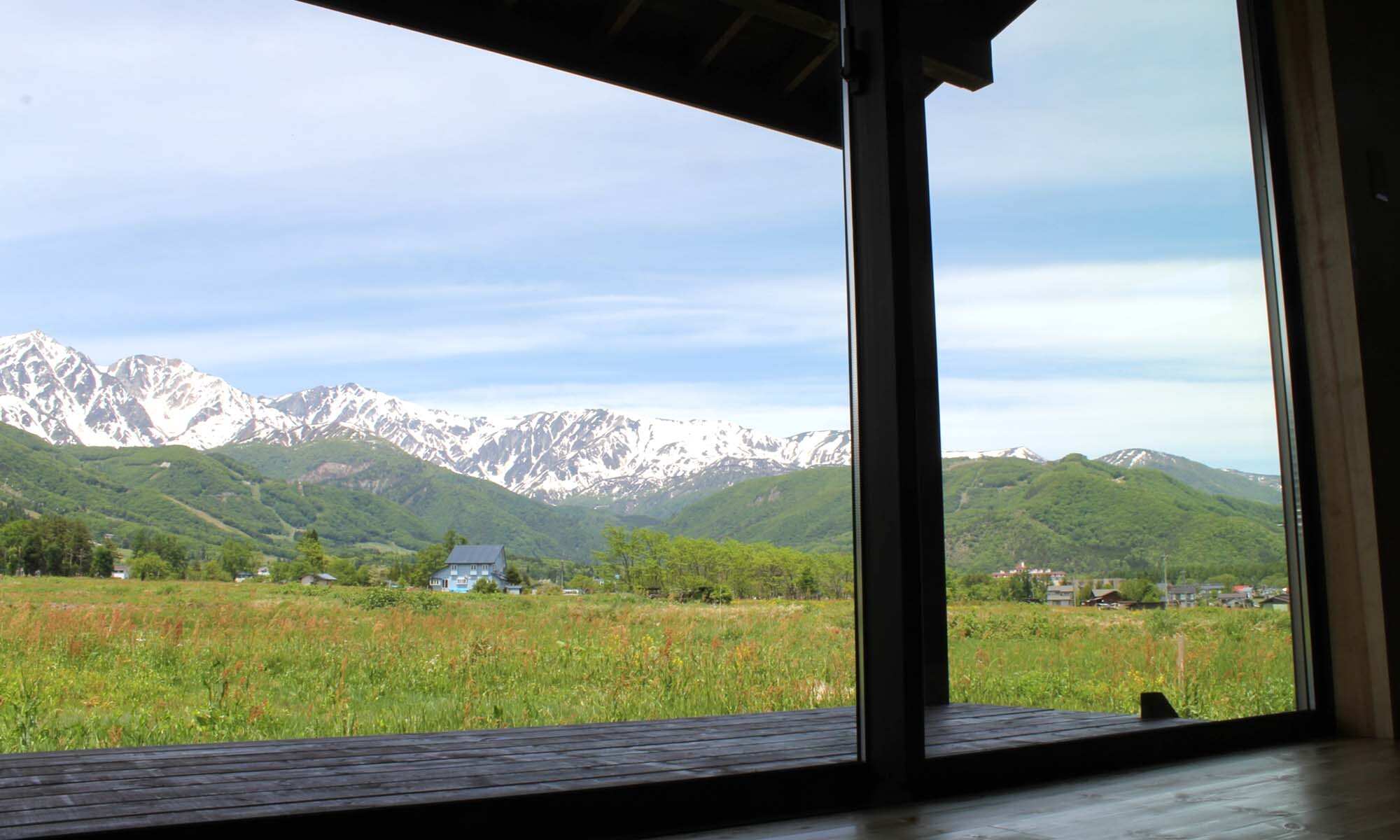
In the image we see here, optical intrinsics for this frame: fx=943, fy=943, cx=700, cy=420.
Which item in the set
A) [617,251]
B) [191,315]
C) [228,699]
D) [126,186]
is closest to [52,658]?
[228,699]

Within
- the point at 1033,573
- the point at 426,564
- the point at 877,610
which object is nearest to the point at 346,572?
the point at 426,564

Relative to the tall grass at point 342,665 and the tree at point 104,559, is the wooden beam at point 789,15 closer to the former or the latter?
the tall grass at point 342,665

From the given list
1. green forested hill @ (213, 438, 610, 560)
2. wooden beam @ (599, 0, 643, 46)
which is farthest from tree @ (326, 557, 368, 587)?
wooden beam @ (599, 0, 643, 46)

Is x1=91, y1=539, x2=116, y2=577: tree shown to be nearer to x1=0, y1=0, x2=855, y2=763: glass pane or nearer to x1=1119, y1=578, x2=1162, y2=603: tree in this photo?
x1=0, y1=0, x2=855, y2=763: glass pane

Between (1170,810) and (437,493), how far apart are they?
41.4 feet

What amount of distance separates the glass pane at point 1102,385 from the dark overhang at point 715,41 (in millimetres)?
862

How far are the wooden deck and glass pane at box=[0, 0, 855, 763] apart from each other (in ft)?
10.8

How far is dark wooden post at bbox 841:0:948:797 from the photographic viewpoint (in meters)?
1.34

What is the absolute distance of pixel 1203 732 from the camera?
1.82 m

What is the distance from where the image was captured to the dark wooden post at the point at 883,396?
1336 millimetres

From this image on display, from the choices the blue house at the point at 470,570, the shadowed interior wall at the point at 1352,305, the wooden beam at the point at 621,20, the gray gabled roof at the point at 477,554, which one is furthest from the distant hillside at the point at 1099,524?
the gray gabled roof at the point at 477,554

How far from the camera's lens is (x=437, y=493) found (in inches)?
518

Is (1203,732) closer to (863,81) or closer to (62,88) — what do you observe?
(863,81)

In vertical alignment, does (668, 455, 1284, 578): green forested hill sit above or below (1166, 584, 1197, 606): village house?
above
